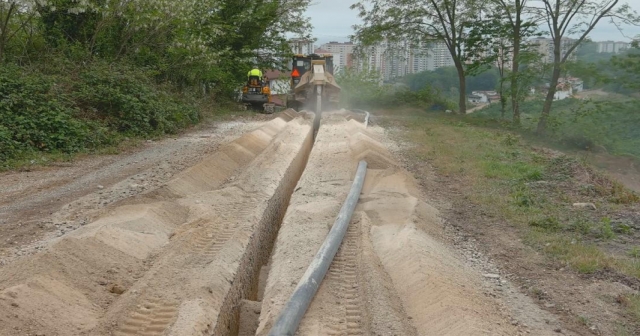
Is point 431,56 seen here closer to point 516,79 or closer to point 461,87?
point 461,87

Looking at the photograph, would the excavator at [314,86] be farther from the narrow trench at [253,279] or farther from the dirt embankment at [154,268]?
the dirt embankment at [154,268]

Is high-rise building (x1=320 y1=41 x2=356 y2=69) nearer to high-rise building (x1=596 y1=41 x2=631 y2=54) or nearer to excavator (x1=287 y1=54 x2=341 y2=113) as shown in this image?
excavator (x1=287 y1=54 x2=341 y2=113)

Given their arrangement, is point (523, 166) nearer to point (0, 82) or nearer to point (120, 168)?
point (120, 168)

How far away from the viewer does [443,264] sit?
5895 mm

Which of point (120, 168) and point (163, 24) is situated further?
point (163, 24)

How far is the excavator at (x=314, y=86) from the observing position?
19.1 m

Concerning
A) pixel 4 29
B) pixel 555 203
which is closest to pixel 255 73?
pixel 4 29

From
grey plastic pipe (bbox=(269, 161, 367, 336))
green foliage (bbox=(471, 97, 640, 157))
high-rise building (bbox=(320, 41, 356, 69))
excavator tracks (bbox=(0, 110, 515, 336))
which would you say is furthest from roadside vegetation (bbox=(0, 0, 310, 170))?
high-rise building (bbox=(320, 41, 356, 69))

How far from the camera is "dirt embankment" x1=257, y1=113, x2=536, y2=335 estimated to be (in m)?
4.77

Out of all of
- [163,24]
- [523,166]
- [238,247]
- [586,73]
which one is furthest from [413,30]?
[238,247]

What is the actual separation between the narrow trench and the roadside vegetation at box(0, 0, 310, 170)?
4647 mm

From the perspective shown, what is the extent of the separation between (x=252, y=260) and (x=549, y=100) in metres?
17.6

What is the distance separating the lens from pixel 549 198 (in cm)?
877

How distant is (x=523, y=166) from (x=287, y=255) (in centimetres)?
629
